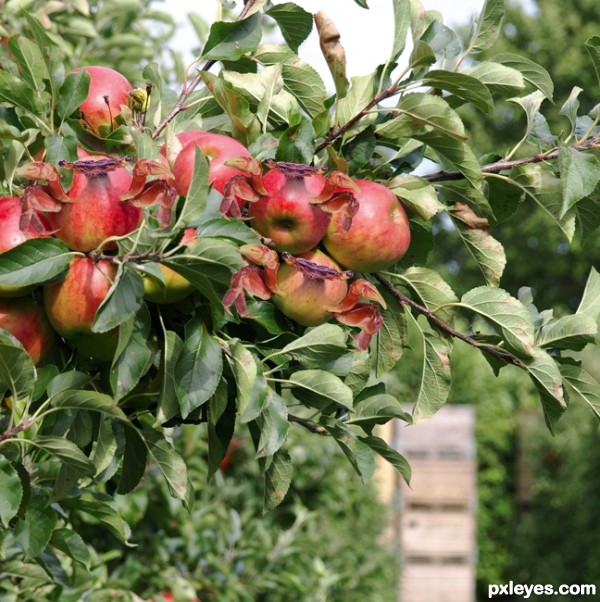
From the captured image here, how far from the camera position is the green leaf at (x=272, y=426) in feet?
3.22

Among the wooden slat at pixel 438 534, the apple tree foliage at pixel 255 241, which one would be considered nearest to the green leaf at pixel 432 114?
the apple tree foliage at pixel 255 241

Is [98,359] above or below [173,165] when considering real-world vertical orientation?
below

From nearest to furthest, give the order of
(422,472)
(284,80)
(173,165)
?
(173,165) < (284,80) < (422,472)

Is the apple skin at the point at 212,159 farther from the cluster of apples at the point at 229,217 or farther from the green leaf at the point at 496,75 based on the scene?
the green leaf at the point at 496,75

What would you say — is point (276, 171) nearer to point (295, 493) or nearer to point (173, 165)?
point (173, 165)

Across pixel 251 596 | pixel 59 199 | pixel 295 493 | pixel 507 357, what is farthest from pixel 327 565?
pixel 59 199

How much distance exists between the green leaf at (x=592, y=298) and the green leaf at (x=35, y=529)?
0.62m

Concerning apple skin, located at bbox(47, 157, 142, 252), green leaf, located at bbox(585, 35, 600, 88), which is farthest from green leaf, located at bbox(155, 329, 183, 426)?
green leaf, located at bbox(585, 35, 600, 88)

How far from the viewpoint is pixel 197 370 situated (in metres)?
0.92

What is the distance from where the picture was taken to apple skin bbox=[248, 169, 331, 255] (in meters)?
0.96

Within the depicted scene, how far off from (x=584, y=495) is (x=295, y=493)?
450 centimetres

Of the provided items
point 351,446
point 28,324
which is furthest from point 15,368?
point 351,446

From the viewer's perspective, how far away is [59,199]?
3.01ft

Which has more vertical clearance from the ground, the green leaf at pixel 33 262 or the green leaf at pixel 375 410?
the green leaf at pixel 33 262
